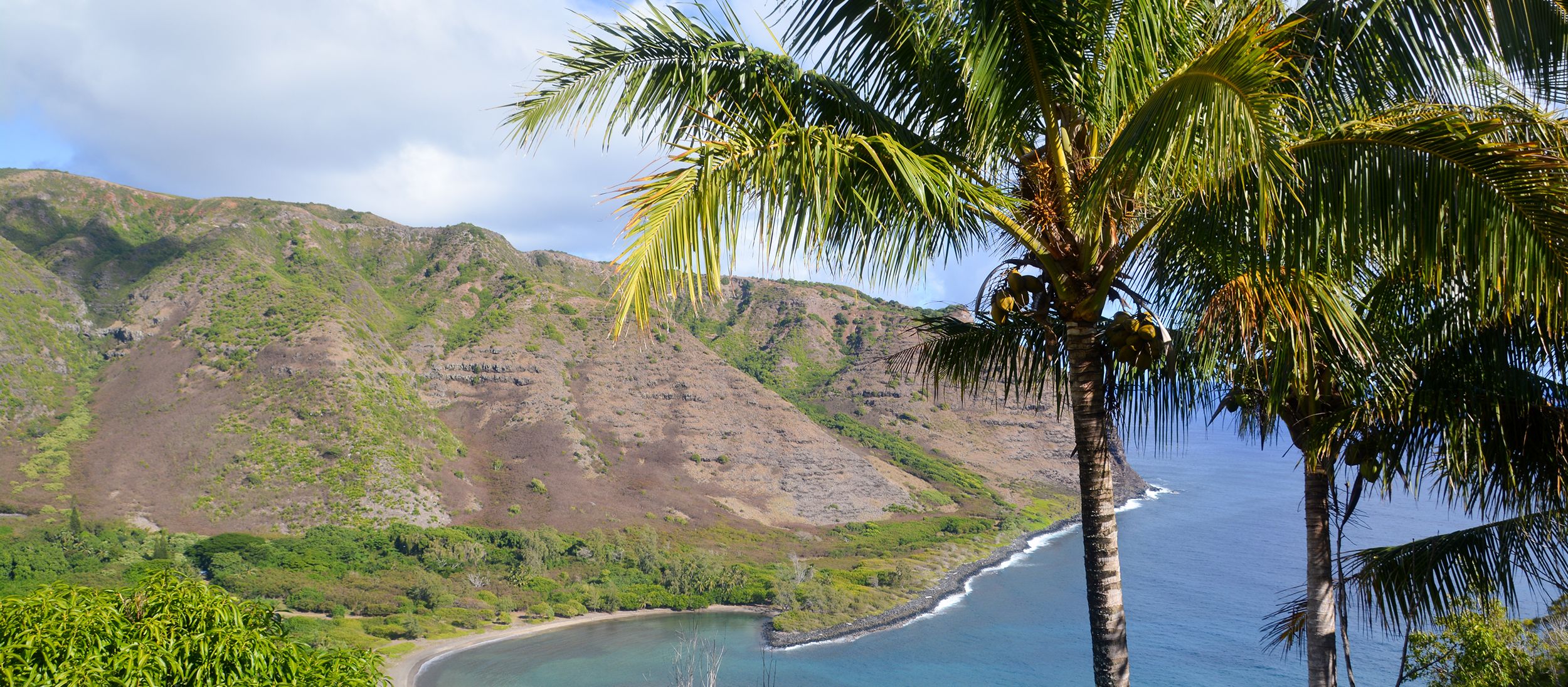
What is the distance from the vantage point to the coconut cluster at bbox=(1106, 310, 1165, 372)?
344cm

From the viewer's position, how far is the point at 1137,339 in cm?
346

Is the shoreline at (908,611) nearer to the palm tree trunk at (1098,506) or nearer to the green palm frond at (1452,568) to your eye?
the green palm frond at (1452,568)

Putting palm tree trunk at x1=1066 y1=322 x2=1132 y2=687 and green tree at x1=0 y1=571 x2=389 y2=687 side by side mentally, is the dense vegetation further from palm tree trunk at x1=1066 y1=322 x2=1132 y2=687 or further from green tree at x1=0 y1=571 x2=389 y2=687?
palm tree trunk at x1=1066 y1=322 x2=1132 y2=687

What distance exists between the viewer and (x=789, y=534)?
50438 mm

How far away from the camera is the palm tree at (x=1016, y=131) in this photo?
2660 mm

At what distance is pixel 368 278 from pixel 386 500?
28402mm

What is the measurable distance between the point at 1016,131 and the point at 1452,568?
3.56m

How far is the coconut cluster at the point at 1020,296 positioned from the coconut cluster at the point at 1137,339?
28cm

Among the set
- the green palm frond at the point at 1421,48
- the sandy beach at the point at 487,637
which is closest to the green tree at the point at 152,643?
the green palm frond at the point at 1421,48

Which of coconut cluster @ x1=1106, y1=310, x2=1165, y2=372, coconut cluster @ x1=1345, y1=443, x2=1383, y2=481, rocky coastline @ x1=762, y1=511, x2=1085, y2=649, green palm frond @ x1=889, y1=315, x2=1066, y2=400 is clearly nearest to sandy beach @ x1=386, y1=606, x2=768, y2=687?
rocky coastline @ x1=762, y1=511, x2=1085, y2=649

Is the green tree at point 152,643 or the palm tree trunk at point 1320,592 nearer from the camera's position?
the green tree at point 152,643

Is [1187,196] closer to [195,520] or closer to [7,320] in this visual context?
[195,520]

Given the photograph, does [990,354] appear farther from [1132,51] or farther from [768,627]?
[768,627]

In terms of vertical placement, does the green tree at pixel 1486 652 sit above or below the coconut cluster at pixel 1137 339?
below
